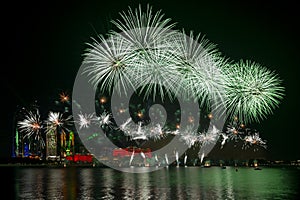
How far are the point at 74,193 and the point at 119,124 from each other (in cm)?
5600

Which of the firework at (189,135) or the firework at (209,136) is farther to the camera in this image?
the firework at (209,136)

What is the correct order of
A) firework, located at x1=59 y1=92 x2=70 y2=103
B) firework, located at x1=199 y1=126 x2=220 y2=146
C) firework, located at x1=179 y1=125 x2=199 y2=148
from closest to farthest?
firework, located at x1=179 y1=125 x2=199 y2=148, firework, located at x1=199 y1=126 x2=220 y2=146, firework, located at x1=59 y1=92 x2=70 y2=103

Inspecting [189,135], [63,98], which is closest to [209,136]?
[189,135]

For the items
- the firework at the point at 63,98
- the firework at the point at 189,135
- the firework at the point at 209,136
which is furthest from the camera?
the firework at the point at 63,98

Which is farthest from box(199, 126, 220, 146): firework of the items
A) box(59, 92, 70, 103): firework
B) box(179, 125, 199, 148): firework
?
box(59, 92, 70, 103): firework

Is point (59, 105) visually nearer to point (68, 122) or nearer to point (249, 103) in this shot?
point (68, 122)

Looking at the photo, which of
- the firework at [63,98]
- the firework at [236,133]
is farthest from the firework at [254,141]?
the firework at [63,98]

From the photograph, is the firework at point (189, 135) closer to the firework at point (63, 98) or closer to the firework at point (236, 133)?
the firework at point (236, 133)

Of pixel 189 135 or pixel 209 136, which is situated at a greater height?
pixel 189 135

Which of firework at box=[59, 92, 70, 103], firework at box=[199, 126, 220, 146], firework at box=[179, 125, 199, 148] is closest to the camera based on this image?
firework at box=[179, 125, 199, 148]

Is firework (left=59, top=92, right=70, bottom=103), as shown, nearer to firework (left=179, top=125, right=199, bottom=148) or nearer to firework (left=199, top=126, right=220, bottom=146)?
firework (left=179, top=125, right=199, bottom=148)

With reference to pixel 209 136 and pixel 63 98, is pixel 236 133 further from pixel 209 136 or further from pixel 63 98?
pixel 63 98

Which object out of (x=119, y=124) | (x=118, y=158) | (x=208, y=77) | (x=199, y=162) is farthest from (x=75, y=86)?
(x=208, y=77)

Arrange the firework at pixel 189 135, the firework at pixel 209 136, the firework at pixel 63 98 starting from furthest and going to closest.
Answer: the firework at pixel 63 98, the firework at pixel 209 136, the firework at pixel 189 135
